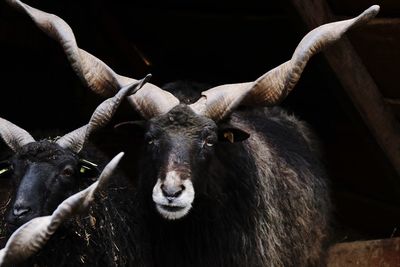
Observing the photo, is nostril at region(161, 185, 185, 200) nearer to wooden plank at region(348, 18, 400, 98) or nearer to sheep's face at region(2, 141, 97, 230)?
sheep's face at region(2, 141, 97, 230)

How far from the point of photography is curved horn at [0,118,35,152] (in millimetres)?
7418

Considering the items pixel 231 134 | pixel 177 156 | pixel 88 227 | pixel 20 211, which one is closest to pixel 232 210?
pixel 231 134

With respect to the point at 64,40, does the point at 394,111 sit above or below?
below

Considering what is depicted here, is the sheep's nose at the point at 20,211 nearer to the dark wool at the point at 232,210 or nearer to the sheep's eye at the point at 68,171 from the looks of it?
the sheep's eye at the point at 68,171

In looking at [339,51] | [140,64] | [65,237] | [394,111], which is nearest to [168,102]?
[65,237]

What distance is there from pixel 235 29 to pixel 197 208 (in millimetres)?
4557

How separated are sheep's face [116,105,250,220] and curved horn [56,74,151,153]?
28 centimetres

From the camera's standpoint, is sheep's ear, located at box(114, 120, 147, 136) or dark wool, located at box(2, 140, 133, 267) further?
sheep's ear, located at box(114, 120, 147, 136)

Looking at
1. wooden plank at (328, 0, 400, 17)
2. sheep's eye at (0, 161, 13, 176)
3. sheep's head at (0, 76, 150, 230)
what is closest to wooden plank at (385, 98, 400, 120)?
wooden plank at (328, 0, 400, 17)

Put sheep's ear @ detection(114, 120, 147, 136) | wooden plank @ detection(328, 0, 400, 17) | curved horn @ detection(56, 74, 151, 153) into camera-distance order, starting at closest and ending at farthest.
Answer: curved horn @ detection(56, 74, 151, 153) → sheep's ear @ detection(114, 120, 147, 136) → wooden plank @ detection(328, 0, 400, 17)

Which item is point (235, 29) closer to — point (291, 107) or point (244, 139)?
point (291, 107)

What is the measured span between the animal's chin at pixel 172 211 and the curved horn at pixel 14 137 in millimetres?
1263

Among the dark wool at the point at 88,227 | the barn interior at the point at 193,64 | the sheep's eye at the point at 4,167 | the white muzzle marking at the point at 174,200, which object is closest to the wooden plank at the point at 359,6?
the barn interior at the point at 193,64

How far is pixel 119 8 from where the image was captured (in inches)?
480
